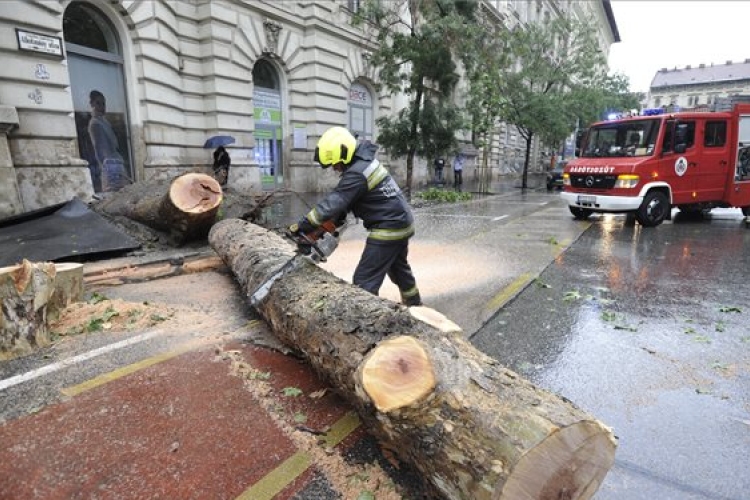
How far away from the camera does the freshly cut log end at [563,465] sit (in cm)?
163

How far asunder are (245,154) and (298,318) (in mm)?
12468

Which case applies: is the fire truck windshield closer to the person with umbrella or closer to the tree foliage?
the tree foliage

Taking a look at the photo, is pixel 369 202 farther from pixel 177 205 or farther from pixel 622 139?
pixel 622 139

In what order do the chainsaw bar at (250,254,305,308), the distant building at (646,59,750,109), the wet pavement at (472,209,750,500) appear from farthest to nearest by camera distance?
the distant building at (646,59,750,109)
the chainsaw bar at (250,254,305,308)
the wet pavement at (472,209,750,500)

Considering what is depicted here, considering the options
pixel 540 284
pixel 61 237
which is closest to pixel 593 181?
pixel 540 284

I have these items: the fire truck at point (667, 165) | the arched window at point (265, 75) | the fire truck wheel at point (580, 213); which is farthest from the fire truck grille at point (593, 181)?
the arched window at point (265, 75)

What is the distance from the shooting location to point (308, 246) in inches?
138

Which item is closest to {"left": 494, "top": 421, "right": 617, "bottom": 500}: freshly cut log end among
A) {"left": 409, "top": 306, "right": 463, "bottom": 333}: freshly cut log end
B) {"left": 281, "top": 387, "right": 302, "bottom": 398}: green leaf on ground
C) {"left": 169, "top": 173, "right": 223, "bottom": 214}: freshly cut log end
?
{"left": 409, "top": 306, "right": 463, "bottom": 333}: freshly cut log end

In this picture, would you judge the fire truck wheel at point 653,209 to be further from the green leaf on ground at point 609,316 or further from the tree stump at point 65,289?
the tree stump at point 65,289

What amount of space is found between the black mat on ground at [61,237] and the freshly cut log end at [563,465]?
593 centimetres

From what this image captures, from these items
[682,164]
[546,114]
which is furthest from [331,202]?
[546,114]

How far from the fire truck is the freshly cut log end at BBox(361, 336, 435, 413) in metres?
9.10

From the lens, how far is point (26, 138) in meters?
8.49

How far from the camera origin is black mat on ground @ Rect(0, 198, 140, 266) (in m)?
5.61
